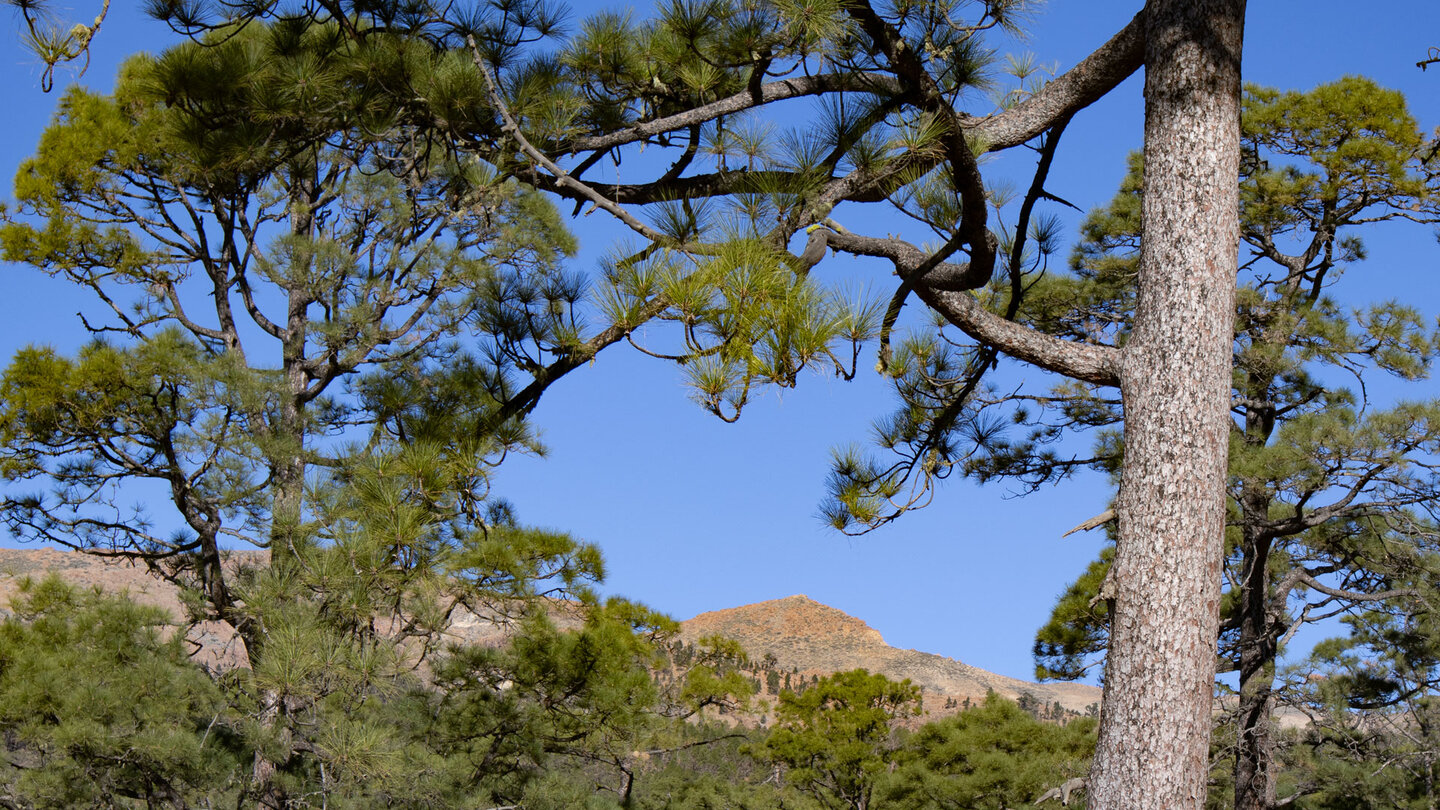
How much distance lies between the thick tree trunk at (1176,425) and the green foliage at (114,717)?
4.49 meters

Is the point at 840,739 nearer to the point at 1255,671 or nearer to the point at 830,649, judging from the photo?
the point at 1255,671

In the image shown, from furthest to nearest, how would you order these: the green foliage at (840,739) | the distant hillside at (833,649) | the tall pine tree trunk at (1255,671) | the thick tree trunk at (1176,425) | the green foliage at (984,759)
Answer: the distant hillside at (833,649)
the green foliage at (840,739)
the green foliage at (984,759)
the tall pine tree trunk at (1255,671)
the thick tree trunk at (1176,425)

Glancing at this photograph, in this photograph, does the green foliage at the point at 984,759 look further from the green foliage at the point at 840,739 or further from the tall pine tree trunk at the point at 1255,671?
the tall pine tree trunk at the point at 1255,671

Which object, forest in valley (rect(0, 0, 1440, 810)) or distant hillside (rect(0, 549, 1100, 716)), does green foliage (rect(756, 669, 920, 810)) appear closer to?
forest in valley (rect(0, 0, 1440, 810))

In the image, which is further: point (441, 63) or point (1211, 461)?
point (441, 63)

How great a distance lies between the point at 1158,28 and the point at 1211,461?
4.16 feet

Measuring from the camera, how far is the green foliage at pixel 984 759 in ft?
32.5

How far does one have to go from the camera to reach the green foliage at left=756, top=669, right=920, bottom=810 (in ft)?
37.1

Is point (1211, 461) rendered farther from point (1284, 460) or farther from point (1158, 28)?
point (1284, 460)

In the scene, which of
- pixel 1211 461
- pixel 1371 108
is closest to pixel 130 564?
pixel 1211 461

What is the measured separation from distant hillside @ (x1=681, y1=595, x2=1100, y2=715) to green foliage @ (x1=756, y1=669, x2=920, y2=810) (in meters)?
12.8

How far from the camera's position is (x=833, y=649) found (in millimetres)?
27812

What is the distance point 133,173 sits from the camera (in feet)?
21.6

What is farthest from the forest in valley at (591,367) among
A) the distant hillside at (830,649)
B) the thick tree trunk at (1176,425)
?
the distant hillside at (830,649)
